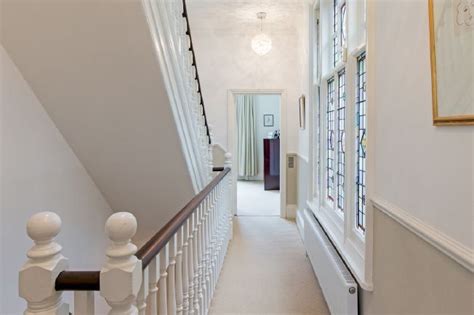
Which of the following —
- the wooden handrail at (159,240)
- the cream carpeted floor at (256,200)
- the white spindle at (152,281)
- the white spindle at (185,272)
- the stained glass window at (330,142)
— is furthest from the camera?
the cream carpeted floor at (256,200)

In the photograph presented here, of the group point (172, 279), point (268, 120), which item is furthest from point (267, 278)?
point (268, 120)

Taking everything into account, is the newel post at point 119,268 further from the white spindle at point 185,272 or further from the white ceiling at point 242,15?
the white ceiling at point 242,15

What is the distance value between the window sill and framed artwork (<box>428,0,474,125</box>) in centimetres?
109

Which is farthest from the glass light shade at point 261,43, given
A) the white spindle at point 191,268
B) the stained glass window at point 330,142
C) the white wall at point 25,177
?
the white spindle at point 191,268

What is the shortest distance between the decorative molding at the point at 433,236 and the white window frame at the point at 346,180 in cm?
32

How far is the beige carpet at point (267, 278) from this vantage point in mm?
2735

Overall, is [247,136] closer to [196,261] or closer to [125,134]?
[125,134]

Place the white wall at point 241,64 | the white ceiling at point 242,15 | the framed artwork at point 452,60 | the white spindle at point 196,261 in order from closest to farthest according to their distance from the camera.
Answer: the framed artwork at point 452,60
the white spindle at point 196,261
the white ceiling at point 242,15
the white wall at point 241,64

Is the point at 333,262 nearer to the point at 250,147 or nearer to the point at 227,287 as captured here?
the point at 227,287

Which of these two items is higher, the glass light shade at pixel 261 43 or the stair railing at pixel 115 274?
the glass light shade at pixel 261 43

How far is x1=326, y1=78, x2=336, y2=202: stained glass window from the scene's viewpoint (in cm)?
312

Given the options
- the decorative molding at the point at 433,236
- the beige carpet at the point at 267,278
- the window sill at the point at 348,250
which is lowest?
the beige carpet at the point at 267,278

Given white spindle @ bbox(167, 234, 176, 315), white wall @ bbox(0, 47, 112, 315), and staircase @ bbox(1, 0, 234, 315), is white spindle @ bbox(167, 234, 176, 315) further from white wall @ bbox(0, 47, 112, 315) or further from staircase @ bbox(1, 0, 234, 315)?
white wall @ bbox(0, 47, 112, 315)

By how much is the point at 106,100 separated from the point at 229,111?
3.27m
